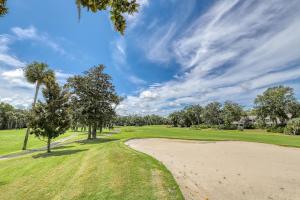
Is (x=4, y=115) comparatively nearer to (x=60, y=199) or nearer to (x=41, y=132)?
(x=41, y=132)

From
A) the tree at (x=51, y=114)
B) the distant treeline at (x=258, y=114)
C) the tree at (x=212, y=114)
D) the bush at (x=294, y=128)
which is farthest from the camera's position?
the tree at (x=212, y=114)

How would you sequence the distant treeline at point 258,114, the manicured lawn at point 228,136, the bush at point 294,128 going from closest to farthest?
the manicured lawn at point 228,136 → the bush at point 294,128 → the distant treeline at point 258,114

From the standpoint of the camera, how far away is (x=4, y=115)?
4053 inches

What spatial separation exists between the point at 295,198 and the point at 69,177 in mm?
9634

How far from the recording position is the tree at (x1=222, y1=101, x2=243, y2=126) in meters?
87.5

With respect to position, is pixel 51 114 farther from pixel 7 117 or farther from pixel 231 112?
pixel 7 117

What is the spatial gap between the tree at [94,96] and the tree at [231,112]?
2468 inches

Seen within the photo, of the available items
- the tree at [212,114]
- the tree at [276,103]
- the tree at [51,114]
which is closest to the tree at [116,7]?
the tree at [51,114]

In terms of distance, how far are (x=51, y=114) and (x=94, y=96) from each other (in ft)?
47.0

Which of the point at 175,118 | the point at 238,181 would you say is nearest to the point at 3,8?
the point at 238,181

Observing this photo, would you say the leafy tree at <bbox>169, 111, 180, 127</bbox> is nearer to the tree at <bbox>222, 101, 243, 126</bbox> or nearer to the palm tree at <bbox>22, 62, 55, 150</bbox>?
the tree at <bbox>222, 101, 243, 126</bbox>

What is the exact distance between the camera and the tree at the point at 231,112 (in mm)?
87469

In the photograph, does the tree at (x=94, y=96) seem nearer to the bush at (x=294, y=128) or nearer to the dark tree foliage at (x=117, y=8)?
the dark tree foliage at (x=117, y=8)

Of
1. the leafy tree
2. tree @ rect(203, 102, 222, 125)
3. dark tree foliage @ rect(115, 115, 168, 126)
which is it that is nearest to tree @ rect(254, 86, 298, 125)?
tree @ rect(203, 102, 222, 125)
